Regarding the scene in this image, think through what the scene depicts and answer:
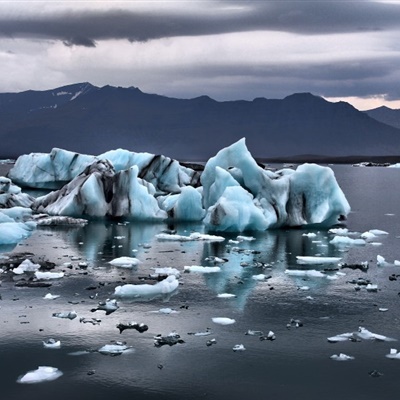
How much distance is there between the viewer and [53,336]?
11.3 metres

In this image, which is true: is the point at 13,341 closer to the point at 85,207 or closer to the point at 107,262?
the point at 107,262

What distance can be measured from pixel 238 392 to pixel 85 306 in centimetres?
475

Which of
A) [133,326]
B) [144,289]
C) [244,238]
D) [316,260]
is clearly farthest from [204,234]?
[133,326]

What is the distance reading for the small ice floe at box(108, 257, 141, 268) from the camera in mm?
17500

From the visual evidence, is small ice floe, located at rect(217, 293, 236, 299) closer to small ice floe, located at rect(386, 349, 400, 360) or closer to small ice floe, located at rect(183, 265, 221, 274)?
small ice floe, located at rect(183, 265, 221, 274)

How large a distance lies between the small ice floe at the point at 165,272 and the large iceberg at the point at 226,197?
761cm

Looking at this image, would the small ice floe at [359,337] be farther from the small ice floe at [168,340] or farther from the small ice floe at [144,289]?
the small ice floe at [144,289]

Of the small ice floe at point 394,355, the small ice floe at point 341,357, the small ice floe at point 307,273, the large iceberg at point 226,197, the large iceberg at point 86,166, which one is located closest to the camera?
the small ice floe at point 341,357

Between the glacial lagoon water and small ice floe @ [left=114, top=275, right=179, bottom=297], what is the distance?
255 millimetres

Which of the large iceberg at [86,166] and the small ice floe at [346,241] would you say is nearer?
the small ice floe at [346,241]

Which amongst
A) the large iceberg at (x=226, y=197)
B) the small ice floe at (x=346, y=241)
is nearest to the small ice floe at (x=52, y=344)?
the small ice floe at (x=346, y=241)

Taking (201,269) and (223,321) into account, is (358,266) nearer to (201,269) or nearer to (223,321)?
(201,269)

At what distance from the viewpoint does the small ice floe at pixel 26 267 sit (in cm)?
1622

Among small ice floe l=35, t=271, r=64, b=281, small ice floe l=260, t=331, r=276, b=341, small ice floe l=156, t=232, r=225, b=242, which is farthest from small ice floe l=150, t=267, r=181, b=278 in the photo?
small ice floe l=156, t=232, r=225, b=242
